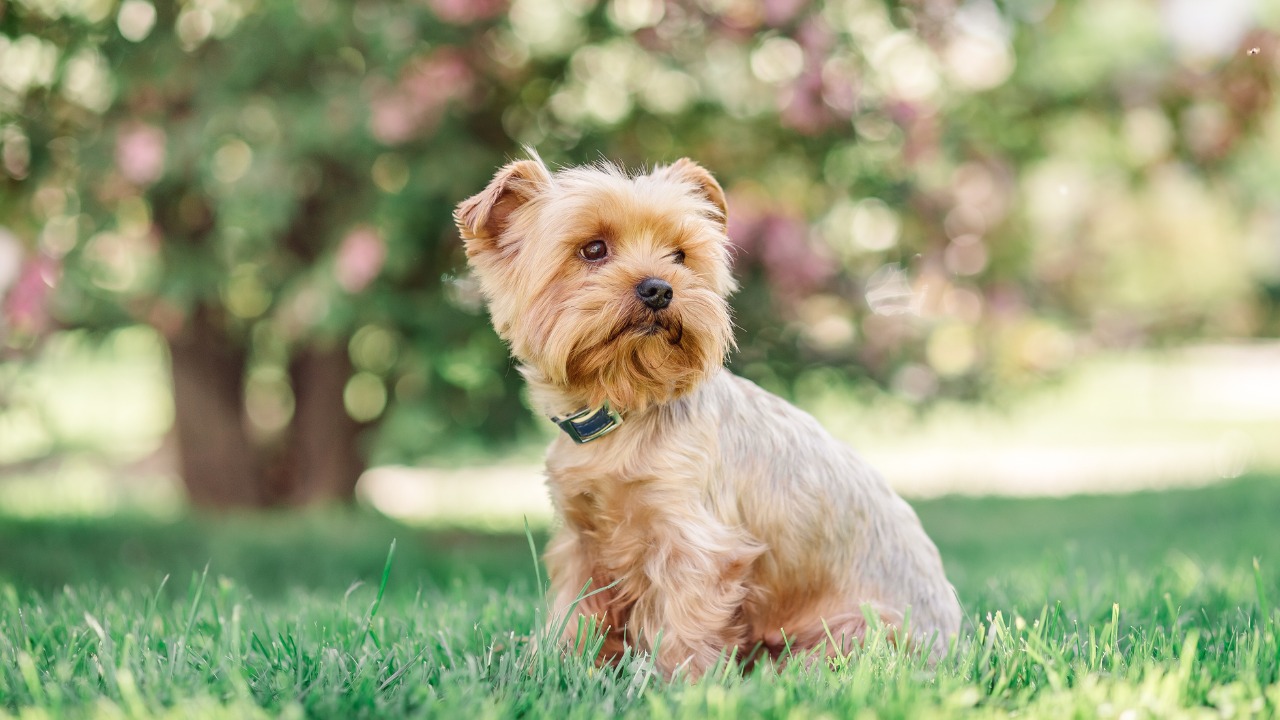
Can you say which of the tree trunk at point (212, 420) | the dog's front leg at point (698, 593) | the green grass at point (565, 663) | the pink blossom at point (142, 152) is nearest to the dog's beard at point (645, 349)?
the dog's front leg at point (698, 593)

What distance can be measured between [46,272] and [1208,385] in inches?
1553

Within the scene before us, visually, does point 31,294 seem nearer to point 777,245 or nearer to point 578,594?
point 777,245

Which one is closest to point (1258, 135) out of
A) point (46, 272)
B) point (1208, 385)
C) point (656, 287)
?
point (656, 287)

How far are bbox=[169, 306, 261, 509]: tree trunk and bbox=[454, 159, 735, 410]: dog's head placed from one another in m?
6.54

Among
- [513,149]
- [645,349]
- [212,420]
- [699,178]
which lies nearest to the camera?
[645,349]

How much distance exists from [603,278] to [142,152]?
450cm

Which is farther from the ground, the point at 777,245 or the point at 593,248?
the point at 777,245

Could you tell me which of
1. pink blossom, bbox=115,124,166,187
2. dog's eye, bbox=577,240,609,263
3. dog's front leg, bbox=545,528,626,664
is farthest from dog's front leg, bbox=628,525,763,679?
pink blossom, bbox=115,124,166,187

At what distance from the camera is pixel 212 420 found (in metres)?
9.85

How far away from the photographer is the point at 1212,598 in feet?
14.2

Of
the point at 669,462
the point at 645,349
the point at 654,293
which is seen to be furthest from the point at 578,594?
the point at 654,293

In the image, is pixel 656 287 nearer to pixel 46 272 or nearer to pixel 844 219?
pixel 844 219

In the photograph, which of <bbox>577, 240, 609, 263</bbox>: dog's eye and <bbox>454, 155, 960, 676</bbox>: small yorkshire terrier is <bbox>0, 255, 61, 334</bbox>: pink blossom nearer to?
<bbox>454, 155, 960, 676</bbox>: small yorkshire terrier

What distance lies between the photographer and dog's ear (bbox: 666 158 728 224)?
393 cm
